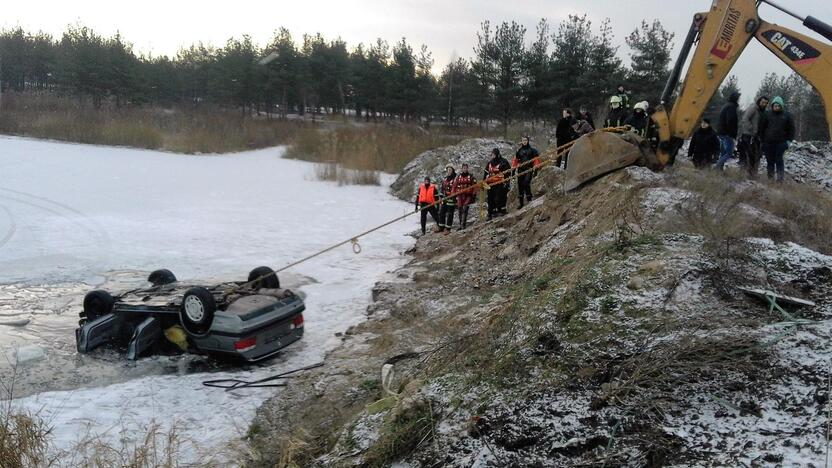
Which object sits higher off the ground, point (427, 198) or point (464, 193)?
point (464, 193)

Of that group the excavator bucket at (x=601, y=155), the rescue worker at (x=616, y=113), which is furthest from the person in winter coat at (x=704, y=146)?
the excavator bucket at (x=601, y=155)

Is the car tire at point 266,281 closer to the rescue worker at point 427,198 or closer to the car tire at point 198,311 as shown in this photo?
the car tire at point 198,311

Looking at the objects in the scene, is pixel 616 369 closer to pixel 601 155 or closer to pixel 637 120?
pixel 601 155

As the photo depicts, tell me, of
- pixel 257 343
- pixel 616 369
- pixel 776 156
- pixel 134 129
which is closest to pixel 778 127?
pixel 776 156

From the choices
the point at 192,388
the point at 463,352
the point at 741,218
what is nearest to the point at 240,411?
the point at 192,388

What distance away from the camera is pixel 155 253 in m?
13.6

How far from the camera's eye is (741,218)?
7625 millimetres

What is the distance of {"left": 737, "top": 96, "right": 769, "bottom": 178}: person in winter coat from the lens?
1283cm

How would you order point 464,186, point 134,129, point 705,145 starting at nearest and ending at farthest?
point 705,145 < point 464,186 < point 134,129

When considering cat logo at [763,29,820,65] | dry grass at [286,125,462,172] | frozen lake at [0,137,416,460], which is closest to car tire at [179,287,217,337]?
frozen lake at [0,137,416,460]

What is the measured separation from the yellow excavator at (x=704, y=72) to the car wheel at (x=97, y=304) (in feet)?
25.3

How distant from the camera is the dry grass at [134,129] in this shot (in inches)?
1316

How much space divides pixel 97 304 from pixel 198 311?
1636 millimetres

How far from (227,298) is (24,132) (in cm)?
3226
